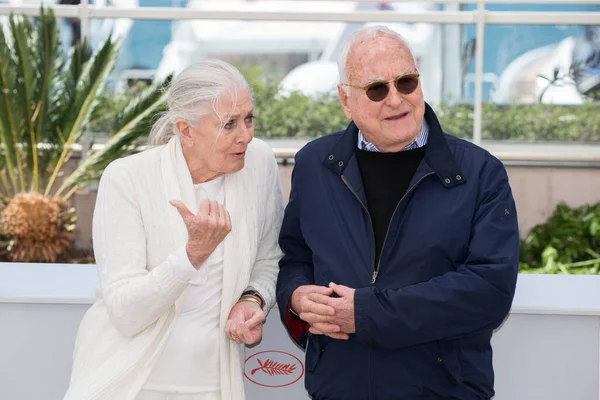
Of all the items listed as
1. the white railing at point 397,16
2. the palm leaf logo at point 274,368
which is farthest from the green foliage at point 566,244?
the palm leaf logo at point 274,368

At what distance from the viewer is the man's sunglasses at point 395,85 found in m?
2.77

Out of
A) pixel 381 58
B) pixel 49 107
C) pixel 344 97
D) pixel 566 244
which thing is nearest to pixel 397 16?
pixel 566 244

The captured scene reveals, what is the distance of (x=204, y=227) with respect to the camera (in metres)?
2.58

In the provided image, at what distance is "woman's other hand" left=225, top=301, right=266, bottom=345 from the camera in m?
2.76

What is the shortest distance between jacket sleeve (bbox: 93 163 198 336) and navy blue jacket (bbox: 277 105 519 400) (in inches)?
16.2

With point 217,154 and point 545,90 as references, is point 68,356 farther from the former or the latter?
point 545,90

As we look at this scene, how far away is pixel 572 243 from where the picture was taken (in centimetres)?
720

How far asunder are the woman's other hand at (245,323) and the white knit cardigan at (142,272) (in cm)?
3

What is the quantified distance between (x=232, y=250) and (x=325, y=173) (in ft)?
1.25

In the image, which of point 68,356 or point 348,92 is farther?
point 68,356

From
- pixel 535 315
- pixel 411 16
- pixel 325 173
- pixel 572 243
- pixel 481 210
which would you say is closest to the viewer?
pixel 481 210

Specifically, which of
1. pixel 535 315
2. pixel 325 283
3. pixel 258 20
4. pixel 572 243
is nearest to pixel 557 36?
pixel 572 243

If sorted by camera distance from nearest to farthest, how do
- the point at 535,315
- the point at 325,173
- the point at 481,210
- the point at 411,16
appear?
the point at 481,210, the point at 325,173, the point at 535,315, the point at 411,16

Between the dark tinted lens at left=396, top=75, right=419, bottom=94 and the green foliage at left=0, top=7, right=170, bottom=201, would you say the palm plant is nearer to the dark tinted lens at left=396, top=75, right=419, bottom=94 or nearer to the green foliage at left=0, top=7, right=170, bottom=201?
the green foliage at left=0, top=7, right=170, bottom=201
